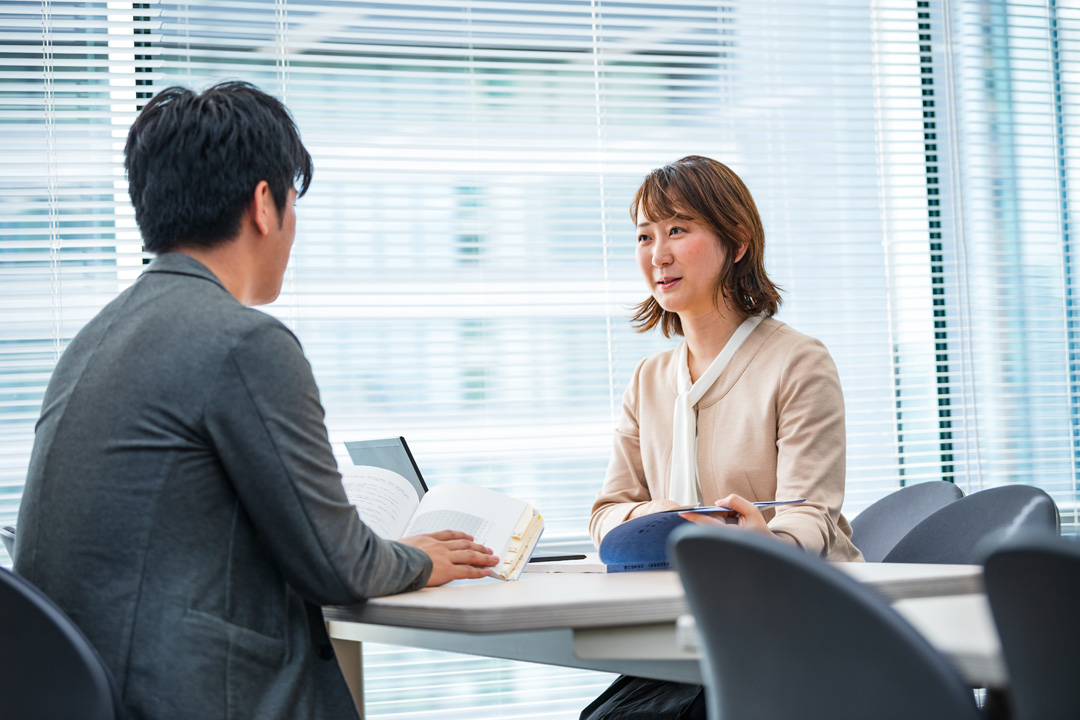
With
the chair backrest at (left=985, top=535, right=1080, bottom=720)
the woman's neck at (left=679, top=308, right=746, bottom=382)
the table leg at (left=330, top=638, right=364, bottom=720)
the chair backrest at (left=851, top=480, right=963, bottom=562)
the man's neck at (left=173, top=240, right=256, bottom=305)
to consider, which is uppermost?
the man's neck at (left=173, top=240, right=256, bottom=305)

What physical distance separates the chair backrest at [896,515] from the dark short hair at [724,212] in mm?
570

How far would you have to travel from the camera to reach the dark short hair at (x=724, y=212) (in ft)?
6.95

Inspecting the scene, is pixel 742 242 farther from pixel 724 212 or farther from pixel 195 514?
pixel 195 514

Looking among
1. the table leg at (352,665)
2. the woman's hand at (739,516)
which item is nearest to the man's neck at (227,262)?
the table leg at (352,665)

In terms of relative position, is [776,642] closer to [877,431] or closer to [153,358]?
[153,358]

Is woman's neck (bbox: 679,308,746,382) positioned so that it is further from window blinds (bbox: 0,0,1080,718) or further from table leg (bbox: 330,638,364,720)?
table leg (bbox: 330,638,364,720)

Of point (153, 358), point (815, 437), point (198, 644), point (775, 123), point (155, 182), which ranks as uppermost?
point (775, 123)

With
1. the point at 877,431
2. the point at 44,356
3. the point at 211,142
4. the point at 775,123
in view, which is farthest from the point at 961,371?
the point at 44,356

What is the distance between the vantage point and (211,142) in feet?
4.38

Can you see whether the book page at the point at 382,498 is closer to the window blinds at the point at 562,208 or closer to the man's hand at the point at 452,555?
the man's hand at the point at 452,555

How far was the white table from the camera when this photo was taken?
1.09 meters

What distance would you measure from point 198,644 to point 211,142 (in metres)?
0.68

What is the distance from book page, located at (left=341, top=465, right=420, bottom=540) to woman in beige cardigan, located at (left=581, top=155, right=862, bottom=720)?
513 millimetres

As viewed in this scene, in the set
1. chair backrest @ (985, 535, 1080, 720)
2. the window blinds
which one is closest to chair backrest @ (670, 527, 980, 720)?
chair backrest @ (985, 535, 1080, 720)
